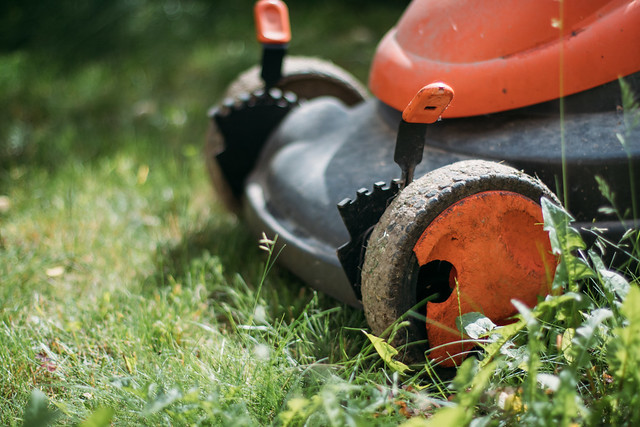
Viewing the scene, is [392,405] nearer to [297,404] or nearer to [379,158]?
[297,404]

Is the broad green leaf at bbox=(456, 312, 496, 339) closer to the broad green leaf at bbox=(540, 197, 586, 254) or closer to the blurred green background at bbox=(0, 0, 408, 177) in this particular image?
the broad green leaf at bbox=(540, 197, 586, 254)

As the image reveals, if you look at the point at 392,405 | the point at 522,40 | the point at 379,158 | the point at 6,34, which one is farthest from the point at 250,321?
the point at 6,34

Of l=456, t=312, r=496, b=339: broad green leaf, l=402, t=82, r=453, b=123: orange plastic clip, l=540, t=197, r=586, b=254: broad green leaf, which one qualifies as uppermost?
l=402, t=82, r=453, b=123: orange plastic clip

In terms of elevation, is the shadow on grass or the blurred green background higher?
the blurred green background

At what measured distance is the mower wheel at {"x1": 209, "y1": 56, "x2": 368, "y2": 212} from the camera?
160 cm

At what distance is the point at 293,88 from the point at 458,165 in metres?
0.79

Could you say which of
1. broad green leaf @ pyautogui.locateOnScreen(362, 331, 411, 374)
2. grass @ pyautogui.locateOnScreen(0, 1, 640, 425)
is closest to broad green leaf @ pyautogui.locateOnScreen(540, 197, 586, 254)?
grass @ pyautogui.locateOnScreen(0, 1, 640, 425)

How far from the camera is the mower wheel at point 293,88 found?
160 cm

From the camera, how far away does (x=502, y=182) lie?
0.97 meters

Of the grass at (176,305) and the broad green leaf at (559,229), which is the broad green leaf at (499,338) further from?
the broad green leaf at (559,229)

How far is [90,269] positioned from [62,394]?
491mm

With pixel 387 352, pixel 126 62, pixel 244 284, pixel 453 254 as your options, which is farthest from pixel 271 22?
pixel 126 62

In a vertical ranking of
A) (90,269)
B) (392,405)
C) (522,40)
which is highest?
(522,40)

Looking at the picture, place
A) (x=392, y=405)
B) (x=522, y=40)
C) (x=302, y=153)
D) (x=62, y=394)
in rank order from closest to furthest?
A: 1. (x=392, y=405)
2. (x=62, y=394)
3. (x=522, y=40)
4. (x=302, y=153)
